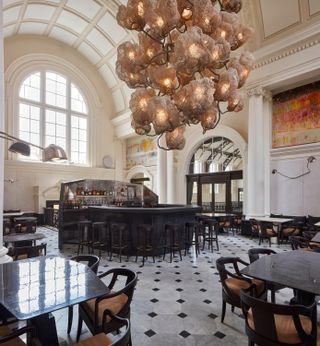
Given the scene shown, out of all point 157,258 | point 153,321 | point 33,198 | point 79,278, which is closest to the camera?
point 79,278

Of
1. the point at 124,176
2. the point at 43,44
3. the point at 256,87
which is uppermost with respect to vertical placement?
the point at 43,44

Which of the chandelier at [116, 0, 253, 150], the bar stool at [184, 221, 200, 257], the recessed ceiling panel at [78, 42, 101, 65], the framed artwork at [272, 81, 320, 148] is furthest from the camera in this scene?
the recessed ceiling panel at [78, 42, 101, 65]

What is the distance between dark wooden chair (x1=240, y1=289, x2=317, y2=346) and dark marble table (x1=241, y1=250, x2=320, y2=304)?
1.01 feet

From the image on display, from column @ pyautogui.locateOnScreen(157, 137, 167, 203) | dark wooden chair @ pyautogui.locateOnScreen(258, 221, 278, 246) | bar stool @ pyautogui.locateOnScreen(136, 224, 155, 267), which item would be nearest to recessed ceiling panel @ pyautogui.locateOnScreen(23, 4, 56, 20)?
column @ pyautogui.locateOnScreen(157, 137, 167, 203)

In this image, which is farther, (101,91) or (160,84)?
(101,91)

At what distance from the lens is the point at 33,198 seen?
13273 mm

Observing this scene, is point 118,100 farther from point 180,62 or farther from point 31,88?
point 180,62

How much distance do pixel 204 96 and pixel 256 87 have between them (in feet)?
21.7

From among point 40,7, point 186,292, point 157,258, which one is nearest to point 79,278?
point 186,292

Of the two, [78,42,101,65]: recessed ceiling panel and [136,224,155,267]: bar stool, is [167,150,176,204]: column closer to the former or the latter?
[136,224,155,267]: bar stool

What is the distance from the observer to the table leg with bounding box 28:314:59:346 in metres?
2.17

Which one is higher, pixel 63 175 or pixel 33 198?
pixel 63 175

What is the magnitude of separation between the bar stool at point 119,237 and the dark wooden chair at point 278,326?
4298mm

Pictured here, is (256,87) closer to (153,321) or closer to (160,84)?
(160,84)
